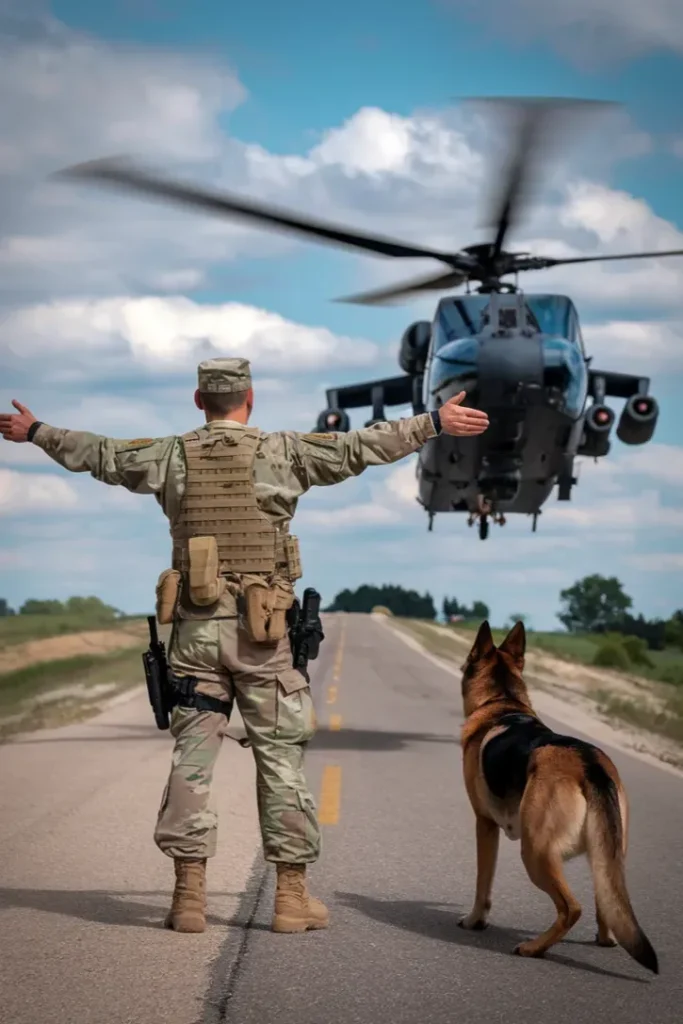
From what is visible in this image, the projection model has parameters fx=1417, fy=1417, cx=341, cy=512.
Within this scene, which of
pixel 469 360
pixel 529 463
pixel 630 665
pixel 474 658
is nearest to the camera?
pixel 474 658

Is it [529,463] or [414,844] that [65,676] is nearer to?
[529,463]

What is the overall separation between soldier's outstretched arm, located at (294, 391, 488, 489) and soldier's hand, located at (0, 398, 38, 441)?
3.96 feet

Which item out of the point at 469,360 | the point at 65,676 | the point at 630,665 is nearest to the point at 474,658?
the point at 469,360

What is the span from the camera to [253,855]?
25.7ft

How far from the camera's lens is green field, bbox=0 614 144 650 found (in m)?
33.4

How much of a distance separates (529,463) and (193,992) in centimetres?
1258

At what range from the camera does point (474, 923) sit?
611 cm

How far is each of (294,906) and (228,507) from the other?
1.72 m

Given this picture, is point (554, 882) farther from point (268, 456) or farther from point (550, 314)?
point (550, 314)

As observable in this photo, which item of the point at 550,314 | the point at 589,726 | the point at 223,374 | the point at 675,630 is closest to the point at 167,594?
the point at 223,374

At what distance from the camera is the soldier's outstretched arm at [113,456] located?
627 cm

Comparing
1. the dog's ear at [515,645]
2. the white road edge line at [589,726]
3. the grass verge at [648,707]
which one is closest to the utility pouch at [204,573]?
the dog's ear at [515,645]

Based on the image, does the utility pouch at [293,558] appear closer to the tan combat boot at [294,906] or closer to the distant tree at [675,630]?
the tan combat boot at [294,906]

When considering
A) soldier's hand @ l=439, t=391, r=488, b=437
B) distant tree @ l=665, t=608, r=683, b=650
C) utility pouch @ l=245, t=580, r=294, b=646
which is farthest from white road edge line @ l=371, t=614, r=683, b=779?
distant tree @ l=665, t=608, r=683, b=650
